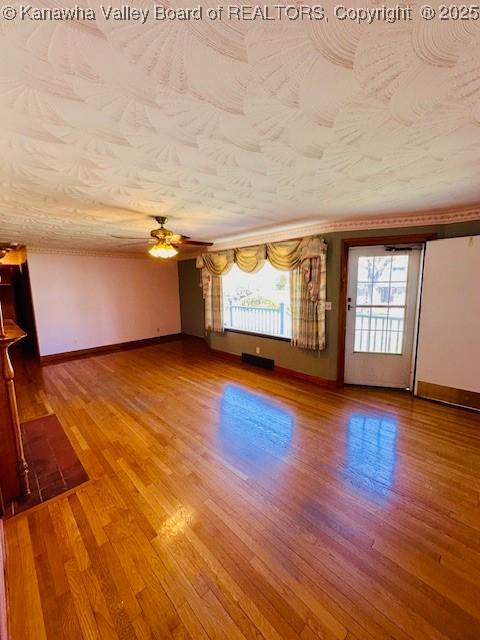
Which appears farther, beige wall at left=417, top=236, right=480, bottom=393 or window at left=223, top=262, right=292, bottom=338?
window at left=223, top=262, right=292, bottom=338

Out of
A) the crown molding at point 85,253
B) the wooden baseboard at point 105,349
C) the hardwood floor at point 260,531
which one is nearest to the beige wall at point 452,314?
the hardwood floor at point 260,531

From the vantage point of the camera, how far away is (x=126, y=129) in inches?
49.9

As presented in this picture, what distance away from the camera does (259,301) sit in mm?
4938

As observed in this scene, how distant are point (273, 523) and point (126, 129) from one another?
7.83 ft

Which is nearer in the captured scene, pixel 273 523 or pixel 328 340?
pixel 273 523

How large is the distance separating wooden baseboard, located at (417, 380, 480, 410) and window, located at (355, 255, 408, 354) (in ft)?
1.67

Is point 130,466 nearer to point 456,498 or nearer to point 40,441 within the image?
point 40,441

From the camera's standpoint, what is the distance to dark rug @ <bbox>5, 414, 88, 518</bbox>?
1.95 metres

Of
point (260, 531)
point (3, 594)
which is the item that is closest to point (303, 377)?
point (260, 531)

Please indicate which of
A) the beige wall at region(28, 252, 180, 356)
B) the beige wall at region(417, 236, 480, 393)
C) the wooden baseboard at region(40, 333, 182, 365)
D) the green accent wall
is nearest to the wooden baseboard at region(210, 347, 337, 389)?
the green accent wall

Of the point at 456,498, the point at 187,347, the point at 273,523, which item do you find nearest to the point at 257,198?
the point at 273,523

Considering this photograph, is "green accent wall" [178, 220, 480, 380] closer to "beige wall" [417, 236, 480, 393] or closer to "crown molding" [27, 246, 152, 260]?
"beige wall" [417, 236, 480, 393]

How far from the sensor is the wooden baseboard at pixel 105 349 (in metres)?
5.31

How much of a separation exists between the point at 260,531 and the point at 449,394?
2.82m
